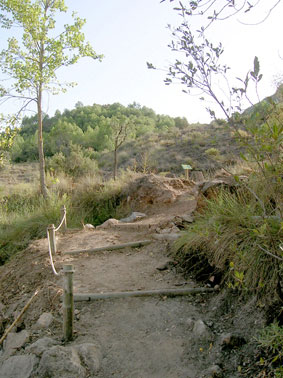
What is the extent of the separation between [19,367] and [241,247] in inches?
93.5

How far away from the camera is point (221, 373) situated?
3.04 metres

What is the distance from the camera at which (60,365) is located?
329cm

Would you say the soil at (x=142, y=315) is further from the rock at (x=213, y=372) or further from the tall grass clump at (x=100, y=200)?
the tall grass clump at (x=100, y=200)

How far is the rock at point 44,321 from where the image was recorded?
4160mm

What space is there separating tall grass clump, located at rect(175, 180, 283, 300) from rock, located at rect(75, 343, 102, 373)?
1.37 metres

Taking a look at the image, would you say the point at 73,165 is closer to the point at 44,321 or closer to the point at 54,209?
the point at 54,209

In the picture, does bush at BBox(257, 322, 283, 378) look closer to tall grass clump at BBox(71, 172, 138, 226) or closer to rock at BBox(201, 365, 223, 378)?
rock at BBox(201, 365, 223, 378)

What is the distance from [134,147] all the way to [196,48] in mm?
25057

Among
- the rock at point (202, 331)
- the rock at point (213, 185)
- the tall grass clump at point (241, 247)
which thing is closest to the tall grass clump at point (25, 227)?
the rock at point (213, 185)

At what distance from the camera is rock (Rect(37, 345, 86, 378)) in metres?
3.26

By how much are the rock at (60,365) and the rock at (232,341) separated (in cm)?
124

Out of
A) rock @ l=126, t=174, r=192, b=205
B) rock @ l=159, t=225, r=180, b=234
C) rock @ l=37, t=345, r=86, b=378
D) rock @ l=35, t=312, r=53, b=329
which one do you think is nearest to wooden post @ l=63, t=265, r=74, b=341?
rock @ l=37, t=345, r=86, b=378

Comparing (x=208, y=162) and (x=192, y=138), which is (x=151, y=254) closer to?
(x=208, y=162)

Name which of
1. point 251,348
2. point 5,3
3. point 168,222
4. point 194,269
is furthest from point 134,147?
point 251,348
